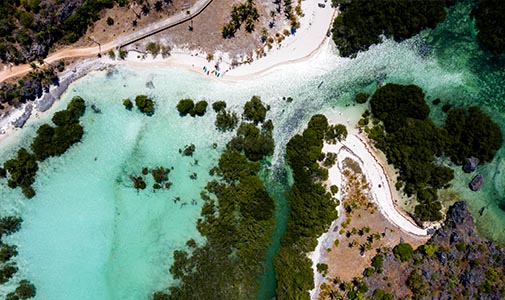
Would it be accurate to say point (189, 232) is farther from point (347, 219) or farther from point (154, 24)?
point (154, 24)

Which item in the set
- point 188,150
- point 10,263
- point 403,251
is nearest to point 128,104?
point 188,150

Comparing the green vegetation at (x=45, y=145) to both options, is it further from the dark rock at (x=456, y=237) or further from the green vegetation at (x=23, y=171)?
the dark rock at (x=456, y=237)

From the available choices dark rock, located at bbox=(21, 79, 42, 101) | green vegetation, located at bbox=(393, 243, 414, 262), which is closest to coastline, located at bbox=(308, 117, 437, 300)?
green vegetation, located at bbox=(393, 243, 414, 262)

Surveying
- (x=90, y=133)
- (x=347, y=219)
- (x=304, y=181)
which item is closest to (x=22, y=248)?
(x=90, y=133)

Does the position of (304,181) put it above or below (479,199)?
above

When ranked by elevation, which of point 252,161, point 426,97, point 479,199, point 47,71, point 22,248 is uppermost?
point 47,71

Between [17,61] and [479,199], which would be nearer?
[17,61]

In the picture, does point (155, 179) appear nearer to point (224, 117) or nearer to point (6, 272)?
point (224, 117)
